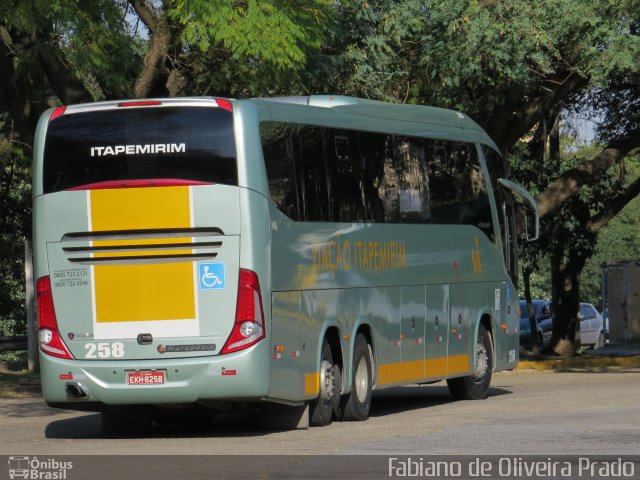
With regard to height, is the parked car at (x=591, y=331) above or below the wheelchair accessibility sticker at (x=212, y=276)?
below

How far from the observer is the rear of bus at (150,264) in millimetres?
14297

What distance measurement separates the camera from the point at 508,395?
2108 cm

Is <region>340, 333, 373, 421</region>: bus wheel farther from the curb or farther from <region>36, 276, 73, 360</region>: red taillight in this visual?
the curb

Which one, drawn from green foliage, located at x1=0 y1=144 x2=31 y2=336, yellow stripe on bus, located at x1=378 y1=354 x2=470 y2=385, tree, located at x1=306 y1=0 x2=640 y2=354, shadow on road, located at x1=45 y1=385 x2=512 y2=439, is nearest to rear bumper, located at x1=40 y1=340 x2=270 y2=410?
shadow on road, located at x1=45 y1=385 x2=512 y2=439

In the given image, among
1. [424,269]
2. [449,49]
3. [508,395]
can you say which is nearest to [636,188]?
[449,49]

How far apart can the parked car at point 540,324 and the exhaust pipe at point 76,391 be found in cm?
2731

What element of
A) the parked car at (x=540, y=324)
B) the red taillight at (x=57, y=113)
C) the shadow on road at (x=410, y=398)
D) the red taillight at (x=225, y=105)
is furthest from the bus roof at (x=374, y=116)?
the parked car at (x=540, y=324)

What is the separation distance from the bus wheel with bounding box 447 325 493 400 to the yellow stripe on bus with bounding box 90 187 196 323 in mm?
7127

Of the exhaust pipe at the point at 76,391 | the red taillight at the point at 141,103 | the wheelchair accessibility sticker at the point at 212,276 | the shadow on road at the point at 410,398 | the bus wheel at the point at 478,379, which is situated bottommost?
the shadow on road at the point at 410,398

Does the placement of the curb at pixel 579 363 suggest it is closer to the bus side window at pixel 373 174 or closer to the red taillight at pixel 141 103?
the bus side window at pixel 373 174

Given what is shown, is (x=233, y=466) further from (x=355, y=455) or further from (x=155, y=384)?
(x=155, y=384)

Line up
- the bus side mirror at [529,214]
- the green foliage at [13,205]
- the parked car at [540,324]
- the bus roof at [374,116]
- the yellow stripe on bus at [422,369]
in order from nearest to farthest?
the bus roof at [374,116]
the yellow stripe on bus at [422,369]
the bus side mirror at [529,214]
the green foliage at [13,205]
the parked car at [540,324]

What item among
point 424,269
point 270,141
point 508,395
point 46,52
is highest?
point 46,52

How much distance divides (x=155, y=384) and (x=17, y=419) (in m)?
4.36
